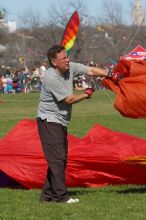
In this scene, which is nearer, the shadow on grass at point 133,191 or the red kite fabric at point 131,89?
the red kite fabric at point 131,89

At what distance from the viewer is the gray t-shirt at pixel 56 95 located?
779cm

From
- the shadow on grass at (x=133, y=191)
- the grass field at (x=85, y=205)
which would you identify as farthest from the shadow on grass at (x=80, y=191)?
the shadow on grass at (x=133, y=191)

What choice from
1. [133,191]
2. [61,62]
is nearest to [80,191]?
[133,191]

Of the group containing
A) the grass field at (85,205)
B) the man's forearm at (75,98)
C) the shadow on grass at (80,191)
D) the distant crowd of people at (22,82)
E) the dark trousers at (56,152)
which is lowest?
the distant crowd of people at (22,82)

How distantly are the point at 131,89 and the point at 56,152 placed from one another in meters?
1.21

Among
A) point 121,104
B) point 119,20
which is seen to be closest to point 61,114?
point 121,104

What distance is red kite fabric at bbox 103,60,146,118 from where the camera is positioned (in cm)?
816

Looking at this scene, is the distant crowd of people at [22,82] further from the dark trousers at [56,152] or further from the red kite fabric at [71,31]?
the dark trousers at [56,152]

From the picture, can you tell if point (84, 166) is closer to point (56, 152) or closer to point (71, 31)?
point (56, 152)

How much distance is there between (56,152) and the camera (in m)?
7.86

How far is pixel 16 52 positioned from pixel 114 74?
6842 cm

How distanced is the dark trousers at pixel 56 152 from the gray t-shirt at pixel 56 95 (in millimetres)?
87

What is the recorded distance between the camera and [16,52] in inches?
3004

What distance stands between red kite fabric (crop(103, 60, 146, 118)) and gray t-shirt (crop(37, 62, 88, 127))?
0.65 m
